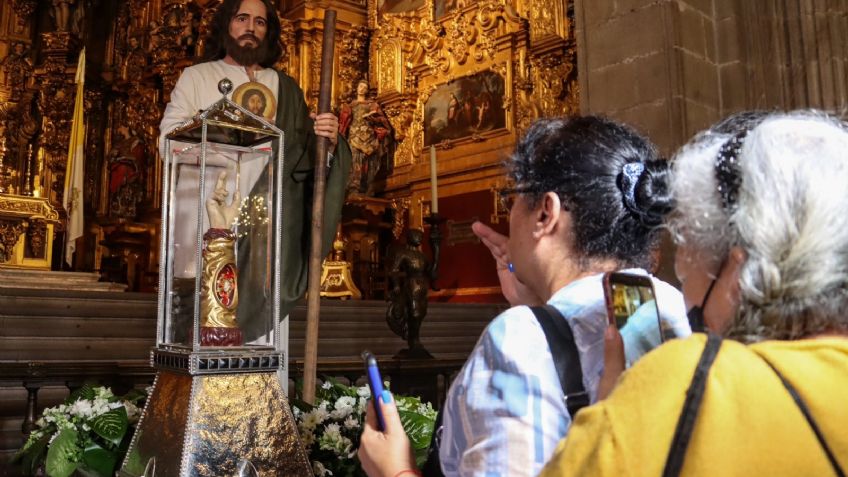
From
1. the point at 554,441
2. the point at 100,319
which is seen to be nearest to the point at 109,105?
the point at 100,319

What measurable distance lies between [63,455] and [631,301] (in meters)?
2.09

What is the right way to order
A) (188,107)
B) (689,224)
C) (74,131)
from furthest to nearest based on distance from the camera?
(74,131) → (188,107) → (689,224)

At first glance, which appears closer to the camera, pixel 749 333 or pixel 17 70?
pixel 749 333

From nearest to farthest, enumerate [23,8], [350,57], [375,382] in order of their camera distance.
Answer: [375,382] < [350,57] < [23,8]

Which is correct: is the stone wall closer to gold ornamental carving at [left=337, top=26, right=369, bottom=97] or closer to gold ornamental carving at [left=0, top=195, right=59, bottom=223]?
gold ornamental carving at [left=0, top=195, right=59, bottom=223]

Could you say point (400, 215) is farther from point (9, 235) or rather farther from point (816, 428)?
point (816, 428)

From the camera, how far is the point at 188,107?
334 centimetres

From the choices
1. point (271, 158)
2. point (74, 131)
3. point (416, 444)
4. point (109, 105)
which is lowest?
point (416, 444)

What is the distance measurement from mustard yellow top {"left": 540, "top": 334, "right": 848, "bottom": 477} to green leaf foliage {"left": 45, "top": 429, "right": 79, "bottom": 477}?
85.2 inches

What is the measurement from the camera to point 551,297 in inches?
52.2

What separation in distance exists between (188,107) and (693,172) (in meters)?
2.75

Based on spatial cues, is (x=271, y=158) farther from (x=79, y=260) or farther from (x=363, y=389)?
(x=79, y=260)

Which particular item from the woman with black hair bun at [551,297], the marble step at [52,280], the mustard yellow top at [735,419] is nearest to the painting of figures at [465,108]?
the marble step at [52,280]

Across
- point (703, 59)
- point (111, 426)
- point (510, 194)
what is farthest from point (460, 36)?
point (510, 194)
